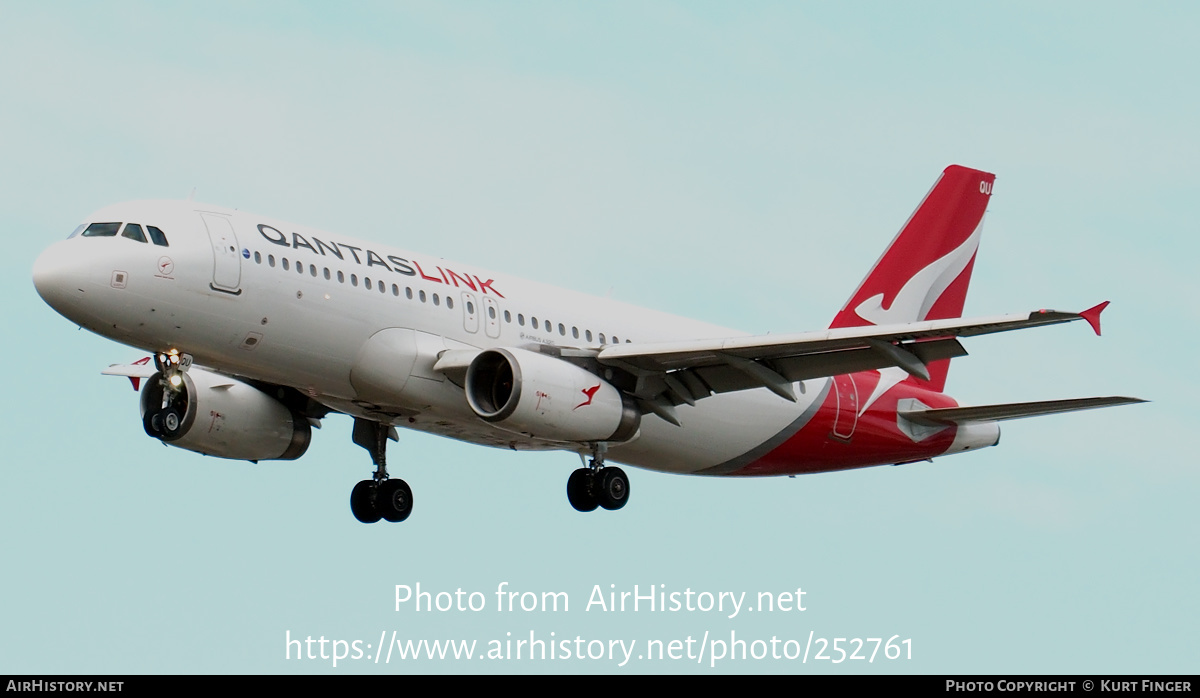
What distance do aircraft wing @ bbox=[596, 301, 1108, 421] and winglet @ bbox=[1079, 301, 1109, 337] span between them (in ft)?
4.35

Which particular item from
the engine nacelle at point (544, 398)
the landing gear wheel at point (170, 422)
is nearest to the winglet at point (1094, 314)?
the engine nacelle at point (544, 398)

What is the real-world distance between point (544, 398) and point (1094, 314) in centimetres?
992

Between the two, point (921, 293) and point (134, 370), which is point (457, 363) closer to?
point (134, 370)

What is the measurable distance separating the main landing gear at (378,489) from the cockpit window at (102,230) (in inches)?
334

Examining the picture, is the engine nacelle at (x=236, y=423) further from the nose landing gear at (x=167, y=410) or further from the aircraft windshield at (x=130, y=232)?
the aircraft windshield at (x=130, y=232)

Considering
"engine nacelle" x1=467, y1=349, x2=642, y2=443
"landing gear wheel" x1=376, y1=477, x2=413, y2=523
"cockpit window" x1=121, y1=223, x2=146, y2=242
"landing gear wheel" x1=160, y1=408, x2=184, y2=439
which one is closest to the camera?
"cockpit window" x1=121, y1=223, x2=146, y2=242

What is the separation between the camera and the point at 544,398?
33.2 meters

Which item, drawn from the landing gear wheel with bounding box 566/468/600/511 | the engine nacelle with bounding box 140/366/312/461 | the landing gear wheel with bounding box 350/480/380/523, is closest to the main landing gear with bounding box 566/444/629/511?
the landing gear wheel with bounding box 566/468/600/511

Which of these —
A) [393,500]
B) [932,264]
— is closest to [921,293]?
[932,264]

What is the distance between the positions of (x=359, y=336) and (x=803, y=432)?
35.3ft

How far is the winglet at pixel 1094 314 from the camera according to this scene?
28.2 meters

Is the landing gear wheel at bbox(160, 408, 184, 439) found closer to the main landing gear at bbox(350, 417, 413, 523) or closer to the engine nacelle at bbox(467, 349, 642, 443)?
the engine nacelle at bbox(467, 349, 642, 443)

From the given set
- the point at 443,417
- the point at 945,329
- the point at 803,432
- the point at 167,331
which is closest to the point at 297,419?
the point at 443,417

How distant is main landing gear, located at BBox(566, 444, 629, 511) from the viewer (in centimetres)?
3550
